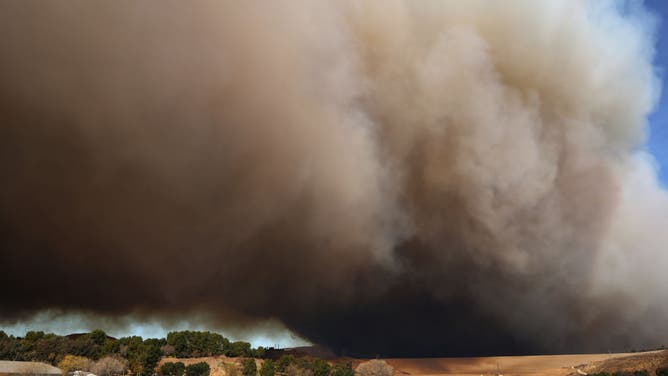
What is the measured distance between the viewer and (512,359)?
8550 cm

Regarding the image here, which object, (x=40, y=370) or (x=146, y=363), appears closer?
(x=40, y=370)

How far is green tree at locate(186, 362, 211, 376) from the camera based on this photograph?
5416cm

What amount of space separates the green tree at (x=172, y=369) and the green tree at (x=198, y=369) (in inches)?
27.3

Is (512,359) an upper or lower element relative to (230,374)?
upper

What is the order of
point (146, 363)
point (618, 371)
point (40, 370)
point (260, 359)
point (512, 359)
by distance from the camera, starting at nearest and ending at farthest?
point (40, 370), point (146, 363), point (618, 371), point (260, 359), point (512, 359)

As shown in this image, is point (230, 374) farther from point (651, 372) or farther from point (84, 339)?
point (651, 372)

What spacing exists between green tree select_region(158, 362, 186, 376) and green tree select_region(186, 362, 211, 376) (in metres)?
0.69

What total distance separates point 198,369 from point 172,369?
2943 mm

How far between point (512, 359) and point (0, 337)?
71135 millimetres

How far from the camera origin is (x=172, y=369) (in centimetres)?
5550

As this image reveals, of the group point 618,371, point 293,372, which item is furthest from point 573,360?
point 293,372

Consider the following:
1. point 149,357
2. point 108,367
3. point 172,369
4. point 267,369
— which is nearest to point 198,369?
point 172,369

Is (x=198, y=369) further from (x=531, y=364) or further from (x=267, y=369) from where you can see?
(x=531, y=364)

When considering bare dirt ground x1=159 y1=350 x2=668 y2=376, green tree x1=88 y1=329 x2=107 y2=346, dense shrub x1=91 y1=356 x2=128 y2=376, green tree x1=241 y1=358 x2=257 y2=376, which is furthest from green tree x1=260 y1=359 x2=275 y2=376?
green tree x1=88 y1=329 x2=107 y2=346
